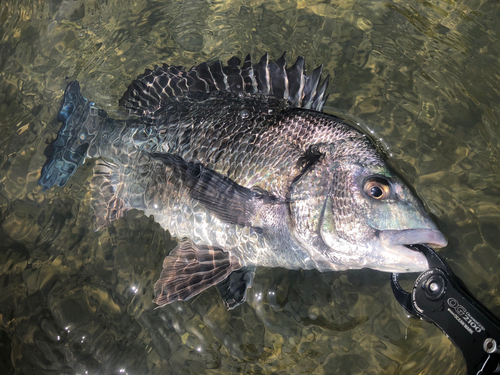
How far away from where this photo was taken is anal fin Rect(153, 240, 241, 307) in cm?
263

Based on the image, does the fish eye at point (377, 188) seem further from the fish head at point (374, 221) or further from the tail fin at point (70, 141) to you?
the tail fin at point (70, 141)

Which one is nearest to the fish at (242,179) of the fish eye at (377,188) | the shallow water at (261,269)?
the fish eye at (377,188)

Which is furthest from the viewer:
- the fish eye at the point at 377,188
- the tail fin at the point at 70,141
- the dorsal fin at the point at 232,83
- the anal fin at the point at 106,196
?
the tail fin at the point at 70,141

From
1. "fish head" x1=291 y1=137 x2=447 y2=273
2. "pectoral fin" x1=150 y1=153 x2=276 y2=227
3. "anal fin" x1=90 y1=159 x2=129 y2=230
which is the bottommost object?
"anal fin" x1=90 y1=159 x2=129 y2=230

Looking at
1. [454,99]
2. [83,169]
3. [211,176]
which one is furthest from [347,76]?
[83,169]

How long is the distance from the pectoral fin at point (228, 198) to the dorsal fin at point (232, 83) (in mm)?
839

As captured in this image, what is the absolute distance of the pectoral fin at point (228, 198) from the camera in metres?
2.55

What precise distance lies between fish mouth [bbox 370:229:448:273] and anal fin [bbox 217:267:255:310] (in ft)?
3.44

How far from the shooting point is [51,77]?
4.10 metres

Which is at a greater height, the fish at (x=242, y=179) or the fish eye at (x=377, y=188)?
the fish eye at (x=377, y=188)

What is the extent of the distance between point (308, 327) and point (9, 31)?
15.7ft

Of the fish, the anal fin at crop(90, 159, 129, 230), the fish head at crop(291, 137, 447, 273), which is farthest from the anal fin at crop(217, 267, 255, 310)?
the anal fin at crop(90, 159, 129, 230)

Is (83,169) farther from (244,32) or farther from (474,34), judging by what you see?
(474,34)

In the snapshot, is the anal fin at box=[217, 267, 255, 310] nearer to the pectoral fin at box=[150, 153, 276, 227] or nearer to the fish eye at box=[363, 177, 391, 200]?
the pectoral fin at box=[150, 153, 276, 227]
